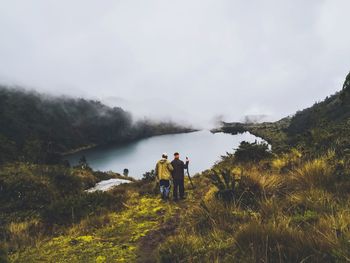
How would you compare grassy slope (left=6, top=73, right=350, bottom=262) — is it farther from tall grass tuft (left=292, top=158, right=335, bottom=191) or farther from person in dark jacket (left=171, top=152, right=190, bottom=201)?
person in dark jacket (left=171, top=152, right=190, bottom=201)

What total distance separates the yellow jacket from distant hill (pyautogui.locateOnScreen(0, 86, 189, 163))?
93082mm

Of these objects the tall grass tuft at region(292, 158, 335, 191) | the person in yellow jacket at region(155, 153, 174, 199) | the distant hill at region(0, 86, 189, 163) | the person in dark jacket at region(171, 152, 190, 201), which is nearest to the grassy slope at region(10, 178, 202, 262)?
the person in dark jacket at region(171, 152, 190, 201)

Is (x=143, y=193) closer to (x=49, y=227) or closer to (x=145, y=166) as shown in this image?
(x=49, y=227)

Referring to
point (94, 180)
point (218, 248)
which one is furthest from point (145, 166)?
point (218, 248)

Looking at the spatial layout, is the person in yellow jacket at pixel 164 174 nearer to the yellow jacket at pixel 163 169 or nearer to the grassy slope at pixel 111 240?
the yellow jacket at pixel 163 169

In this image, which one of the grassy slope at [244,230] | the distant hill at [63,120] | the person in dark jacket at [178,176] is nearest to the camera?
the grassy slope at [244,230]

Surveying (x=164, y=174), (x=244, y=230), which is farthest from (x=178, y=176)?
(x=244, y=230)

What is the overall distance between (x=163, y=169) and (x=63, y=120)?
505 ft

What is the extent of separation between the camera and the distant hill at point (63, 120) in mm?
116500

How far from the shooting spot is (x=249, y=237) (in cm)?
430

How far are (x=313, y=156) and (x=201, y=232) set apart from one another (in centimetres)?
527

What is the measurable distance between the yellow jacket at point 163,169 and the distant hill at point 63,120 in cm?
9308

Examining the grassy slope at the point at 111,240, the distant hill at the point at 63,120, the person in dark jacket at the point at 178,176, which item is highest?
the distant hill at the point at 63,120

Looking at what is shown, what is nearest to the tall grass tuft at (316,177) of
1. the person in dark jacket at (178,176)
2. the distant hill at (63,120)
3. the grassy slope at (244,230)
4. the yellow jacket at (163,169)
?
the grassy slope at (244,230)
